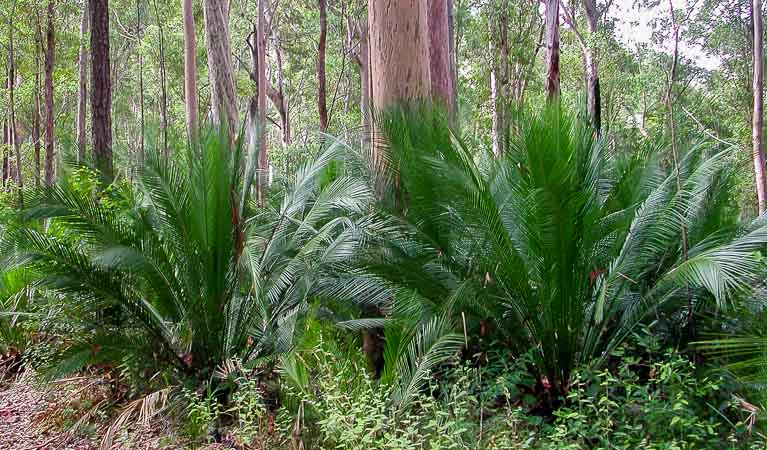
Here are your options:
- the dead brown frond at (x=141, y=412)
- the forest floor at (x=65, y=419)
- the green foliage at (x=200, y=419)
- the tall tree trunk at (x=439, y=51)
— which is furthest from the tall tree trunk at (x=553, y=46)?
the forest floor at (x=65, y=419)

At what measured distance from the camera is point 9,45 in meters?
16.5

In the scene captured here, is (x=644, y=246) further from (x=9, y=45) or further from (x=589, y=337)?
(x=9, y=45)

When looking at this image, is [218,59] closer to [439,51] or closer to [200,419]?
[439,51]

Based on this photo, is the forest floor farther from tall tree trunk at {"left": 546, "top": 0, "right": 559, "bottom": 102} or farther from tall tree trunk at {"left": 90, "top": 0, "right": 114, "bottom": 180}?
tall tree trunk at {"left": 546, "top": 0, "right": 559, "bottom": 102}

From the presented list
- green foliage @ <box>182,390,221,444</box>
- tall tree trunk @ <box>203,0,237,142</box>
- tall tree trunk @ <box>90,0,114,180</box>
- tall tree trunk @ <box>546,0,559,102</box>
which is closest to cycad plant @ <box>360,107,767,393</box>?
green foliage @ <box>182,390,221,444</box>

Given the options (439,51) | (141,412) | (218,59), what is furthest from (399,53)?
(218,59)

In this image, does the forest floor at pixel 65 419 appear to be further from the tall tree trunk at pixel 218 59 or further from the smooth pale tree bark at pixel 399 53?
the tall tree trunk at pixel 218 59

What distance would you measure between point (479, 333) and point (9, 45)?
15711 mm

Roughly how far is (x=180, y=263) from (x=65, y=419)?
1.58m

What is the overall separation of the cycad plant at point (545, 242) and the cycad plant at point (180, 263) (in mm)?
672

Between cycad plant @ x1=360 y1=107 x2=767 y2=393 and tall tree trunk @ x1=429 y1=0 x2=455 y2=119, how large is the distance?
3.01 meters

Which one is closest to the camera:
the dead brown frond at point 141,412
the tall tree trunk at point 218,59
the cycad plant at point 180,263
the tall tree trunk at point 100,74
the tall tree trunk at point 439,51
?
the dead brown frond at point 141,412

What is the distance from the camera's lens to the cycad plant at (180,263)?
530 cm

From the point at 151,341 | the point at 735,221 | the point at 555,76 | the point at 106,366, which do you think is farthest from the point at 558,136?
the point at 555,76
